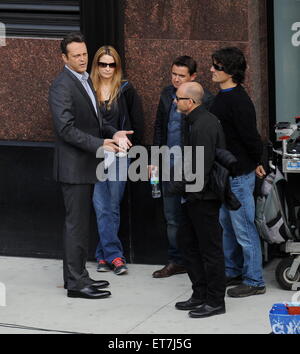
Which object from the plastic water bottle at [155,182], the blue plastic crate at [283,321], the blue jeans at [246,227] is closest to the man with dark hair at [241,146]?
the blue jeans at [246,227]

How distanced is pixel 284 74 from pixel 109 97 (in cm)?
168

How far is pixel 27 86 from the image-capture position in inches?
369

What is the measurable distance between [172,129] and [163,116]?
0.16 meters

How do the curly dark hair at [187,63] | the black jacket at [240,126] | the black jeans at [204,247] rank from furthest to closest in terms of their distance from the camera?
1. the curly dark hair at [187,63]
2. the black jacket at [240,126]
3. the black jeans at [204,247]

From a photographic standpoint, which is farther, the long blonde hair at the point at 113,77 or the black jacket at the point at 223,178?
the long blonde hair at the point at 113,77

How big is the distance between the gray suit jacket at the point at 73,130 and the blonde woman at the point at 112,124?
64 cm

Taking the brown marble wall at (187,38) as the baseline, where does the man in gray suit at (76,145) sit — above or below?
below

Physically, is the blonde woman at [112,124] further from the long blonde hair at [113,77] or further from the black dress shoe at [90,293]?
the black dress shoe at [90,293]

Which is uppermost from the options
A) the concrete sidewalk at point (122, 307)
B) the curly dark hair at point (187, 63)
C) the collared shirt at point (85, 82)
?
the curly dark hair at point (187, 63)

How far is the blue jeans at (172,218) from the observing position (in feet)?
28.2

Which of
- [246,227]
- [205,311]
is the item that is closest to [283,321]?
[205,311]

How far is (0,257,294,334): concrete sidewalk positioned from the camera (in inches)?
284
